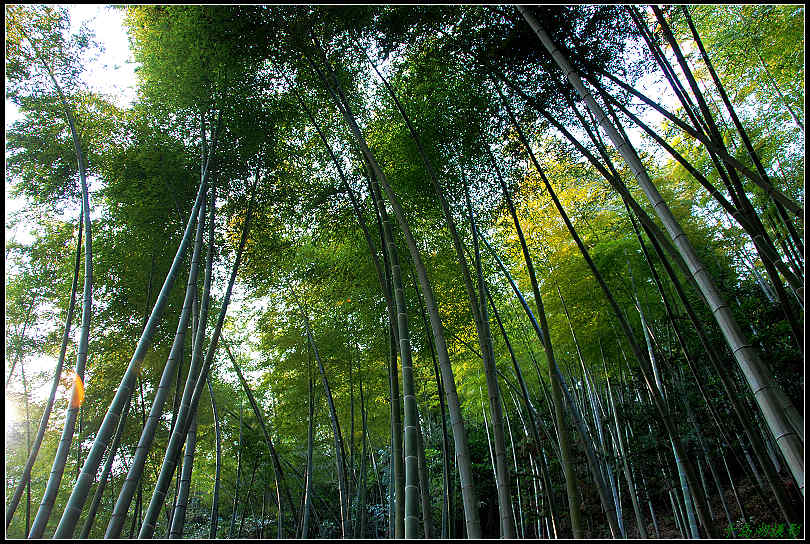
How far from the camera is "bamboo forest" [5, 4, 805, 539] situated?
320cm

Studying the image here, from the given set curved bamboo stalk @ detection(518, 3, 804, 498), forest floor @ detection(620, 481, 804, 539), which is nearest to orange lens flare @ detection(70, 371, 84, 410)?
curved bamboo stalk @ detection(518, 3, 804, 498)

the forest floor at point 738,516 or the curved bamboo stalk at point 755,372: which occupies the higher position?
the curved bamboo stalk at point 755,372

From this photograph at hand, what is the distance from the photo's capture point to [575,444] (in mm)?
7410

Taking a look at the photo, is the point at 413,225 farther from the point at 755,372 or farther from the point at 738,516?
the point at 738,516

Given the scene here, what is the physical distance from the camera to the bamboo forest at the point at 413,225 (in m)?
3.20

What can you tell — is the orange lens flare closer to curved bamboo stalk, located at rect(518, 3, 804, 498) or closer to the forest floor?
curved bamboo stalk, located at rect(518, 3, 804, 498)

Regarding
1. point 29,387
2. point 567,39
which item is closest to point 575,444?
point 567,39

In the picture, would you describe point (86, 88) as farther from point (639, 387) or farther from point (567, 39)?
point (639, 387)

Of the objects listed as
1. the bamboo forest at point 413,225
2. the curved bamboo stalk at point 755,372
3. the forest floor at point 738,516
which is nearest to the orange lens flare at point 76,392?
the bamboo forest at point 413,225

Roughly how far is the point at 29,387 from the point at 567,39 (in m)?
9.69

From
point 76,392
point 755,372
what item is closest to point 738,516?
point 755,372

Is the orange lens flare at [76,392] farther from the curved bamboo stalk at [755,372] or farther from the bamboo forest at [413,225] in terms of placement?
the curved bamboo stalk at [755,372]

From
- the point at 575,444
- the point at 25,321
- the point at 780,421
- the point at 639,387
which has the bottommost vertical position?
the point at 780,421

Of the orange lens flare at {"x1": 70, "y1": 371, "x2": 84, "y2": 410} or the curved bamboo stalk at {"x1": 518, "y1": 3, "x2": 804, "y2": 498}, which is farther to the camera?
the orange lens flare at {"x1": 70, "y1": 371, "x2": 84, "y2": 410}
